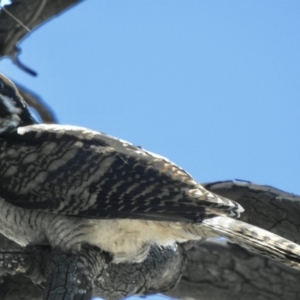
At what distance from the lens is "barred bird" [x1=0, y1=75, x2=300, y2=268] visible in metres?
3.59

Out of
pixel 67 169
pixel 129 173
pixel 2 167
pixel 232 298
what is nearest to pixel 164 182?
pixel 129 173

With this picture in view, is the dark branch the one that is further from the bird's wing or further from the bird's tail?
the bird's tail

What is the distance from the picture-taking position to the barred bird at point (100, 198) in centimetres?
359

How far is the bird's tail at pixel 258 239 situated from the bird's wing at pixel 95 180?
0.05 meters

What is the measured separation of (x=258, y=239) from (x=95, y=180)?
762mm

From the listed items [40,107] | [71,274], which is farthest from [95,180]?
[40,107]

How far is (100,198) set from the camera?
3715 millimetres

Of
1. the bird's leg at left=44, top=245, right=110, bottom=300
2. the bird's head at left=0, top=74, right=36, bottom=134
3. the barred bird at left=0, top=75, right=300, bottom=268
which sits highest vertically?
the bird's head at left=0, top=74, right=36, bottom=134

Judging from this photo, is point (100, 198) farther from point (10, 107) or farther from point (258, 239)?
point (10, 107)

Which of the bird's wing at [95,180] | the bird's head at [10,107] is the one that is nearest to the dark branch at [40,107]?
the bird's head at [10,107]

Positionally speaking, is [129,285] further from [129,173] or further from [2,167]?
[2,167]

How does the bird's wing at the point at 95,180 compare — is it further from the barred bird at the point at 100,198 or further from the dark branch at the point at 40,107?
the dark branch at the point at 40,107

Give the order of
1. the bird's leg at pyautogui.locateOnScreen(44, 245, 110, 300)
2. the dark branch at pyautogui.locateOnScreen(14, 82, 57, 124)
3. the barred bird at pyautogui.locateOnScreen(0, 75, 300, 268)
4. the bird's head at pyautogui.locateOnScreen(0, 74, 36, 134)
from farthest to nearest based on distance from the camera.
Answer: the dark branch at pyautogui.locateOnScreen(14, 82, 57, 124)
the bird's head at pyautogui.locateOnScreen(0, 74, 36, 134)
the barred bird at pyautogui.locateOnScreen(0, 75, 300, 268)
the bird's leg at pyautogui.locateOnScreen(44, 245, 110, 300)

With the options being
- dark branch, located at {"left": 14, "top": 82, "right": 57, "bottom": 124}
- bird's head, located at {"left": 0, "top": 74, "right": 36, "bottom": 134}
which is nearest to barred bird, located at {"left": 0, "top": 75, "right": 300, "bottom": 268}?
bird's head, located at {"left": 0, "top": 74, "right": 36, "bottom": 134}
